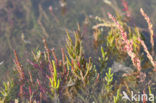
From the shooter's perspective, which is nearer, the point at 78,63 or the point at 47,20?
the point at 78,63

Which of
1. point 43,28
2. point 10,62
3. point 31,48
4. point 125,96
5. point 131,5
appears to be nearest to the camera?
point 125,96

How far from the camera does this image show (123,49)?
2.57 metres

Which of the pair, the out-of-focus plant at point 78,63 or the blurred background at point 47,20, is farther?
the blurred background at point 47,20

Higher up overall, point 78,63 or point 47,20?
point 47,20

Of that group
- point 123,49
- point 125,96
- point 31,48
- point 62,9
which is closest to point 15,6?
point 62,9

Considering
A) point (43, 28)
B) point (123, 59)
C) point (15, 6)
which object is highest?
point (15, 6)

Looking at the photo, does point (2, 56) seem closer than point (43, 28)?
Yes

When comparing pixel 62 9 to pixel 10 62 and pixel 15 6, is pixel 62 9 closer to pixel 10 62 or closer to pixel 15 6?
pixel 15 6

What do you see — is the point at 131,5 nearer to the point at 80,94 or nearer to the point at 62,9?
the point at 62,9

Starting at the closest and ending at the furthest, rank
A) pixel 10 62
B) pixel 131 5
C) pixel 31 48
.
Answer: pixel 10 62, pixel 31 48, pixel 131 5

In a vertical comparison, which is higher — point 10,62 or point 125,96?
point 10,62

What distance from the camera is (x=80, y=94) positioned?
7.75 feet

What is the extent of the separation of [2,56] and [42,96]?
59.3 inches

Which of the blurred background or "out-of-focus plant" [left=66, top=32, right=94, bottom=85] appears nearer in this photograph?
"out-of-focus plant" [left=66, top=32, right=94, bottom=85]
